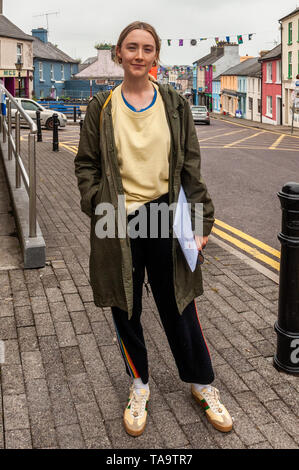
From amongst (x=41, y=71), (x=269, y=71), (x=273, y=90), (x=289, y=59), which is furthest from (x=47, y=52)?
(x=289, y=59)

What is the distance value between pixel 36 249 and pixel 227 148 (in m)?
15.8

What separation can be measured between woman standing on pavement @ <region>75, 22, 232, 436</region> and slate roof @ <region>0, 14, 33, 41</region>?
1650 inches

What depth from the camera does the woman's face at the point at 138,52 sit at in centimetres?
250

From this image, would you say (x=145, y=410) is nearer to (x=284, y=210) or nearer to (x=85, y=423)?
(x=85, y=423)

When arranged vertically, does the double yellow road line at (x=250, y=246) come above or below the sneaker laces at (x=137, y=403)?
above

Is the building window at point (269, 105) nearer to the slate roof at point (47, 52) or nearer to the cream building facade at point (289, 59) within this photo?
the cream building facade at point (289, 59)

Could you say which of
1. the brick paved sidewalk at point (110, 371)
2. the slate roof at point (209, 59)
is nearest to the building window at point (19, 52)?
the slate roof at point (209, 59)

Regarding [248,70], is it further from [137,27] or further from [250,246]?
[137,27]

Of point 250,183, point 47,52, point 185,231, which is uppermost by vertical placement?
point 47,52

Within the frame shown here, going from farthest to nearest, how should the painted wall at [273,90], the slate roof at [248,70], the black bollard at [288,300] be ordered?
the slate roof at [248,70]
the painted wall at [273,90]
the black bollard at [288,300]

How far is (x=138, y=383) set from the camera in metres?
2.87

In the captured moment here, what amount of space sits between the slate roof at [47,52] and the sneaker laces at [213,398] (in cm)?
5267

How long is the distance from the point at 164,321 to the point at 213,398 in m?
0.49

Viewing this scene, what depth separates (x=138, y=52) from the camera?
2.51 m
